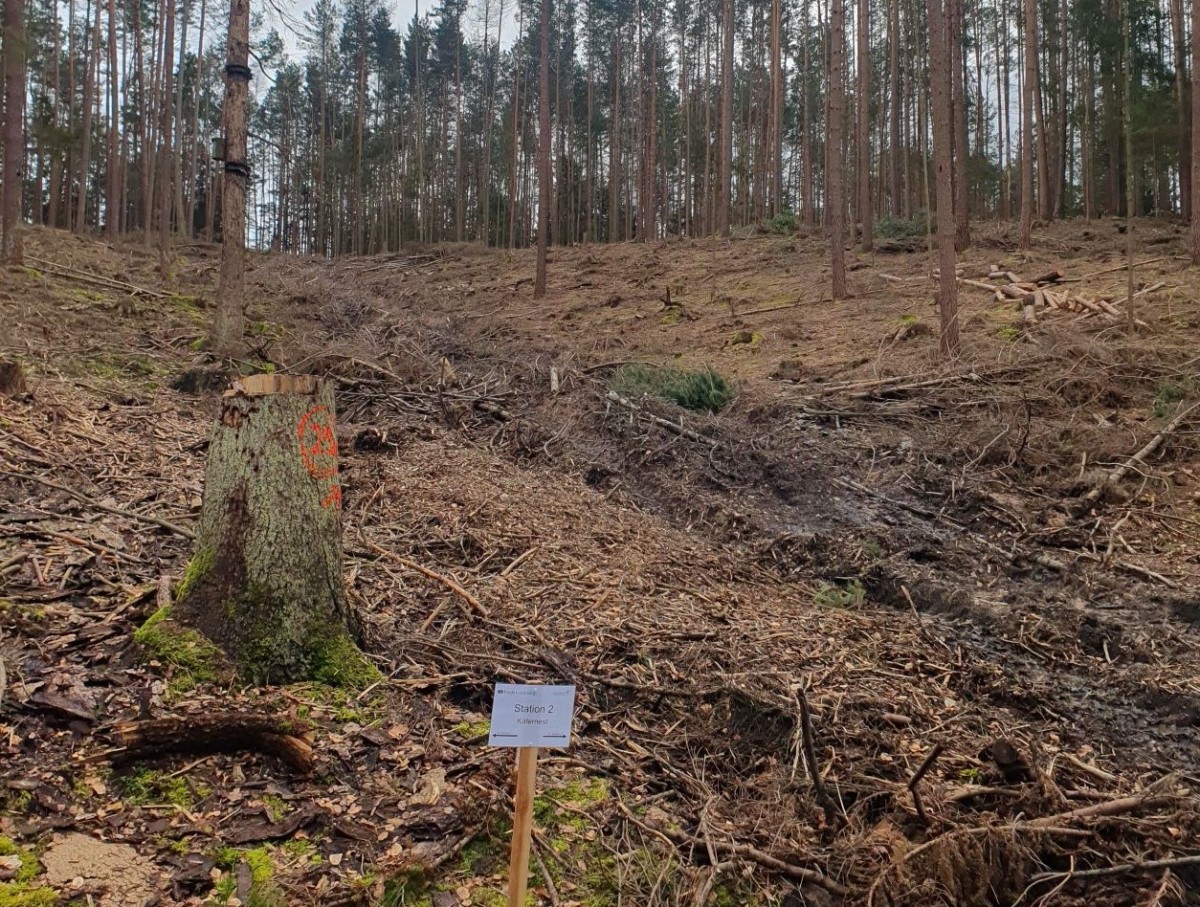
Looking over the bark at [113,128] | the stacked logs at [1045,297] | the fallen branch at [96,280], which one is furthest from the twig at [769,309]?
the bark at [113,128]

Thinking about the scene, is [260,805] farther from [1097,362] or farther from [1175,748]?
[1097,362]

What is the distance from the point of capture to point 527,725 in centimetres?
244

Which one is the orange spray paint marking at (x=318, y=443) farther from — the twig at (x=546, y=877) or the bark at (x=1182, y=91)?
the bark at (x=1182, y=91)

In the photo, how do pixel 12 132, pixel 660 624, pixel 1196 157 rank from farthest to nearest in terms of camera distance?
pixel 1196 157 → pixel 12 132 → pixel 660 624

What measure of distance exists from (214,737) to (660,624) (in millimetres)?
2652

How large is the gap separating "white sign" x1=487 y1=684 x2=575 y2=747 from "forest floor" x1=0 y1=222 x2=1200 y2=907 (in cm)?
65

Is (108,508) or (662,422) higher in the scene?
(662,422)

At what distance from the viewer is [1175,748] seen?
3990 millimetres

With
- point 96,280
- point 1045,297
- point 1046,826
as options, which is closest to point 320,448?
point 1046,826

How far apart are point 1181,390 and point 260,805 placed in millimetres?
9750

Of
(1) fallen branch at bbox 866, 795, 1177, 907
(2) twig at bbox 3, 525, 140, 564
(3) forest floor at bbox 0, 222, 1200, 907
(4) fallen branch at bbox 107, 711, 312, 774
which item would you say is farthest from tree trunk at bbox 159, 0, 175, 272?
(1) fallen branch at bbox 866, 795, 1177, 907

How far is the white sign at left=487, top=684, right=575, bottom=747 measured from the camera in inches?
95.5

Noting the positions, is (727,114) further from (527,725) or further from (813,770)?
(527,725)

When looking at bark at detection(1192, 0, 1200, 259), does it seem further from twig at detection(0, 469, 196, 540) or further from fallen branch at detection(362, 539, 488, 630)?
twig at detection(0, 469, 196, 540)
